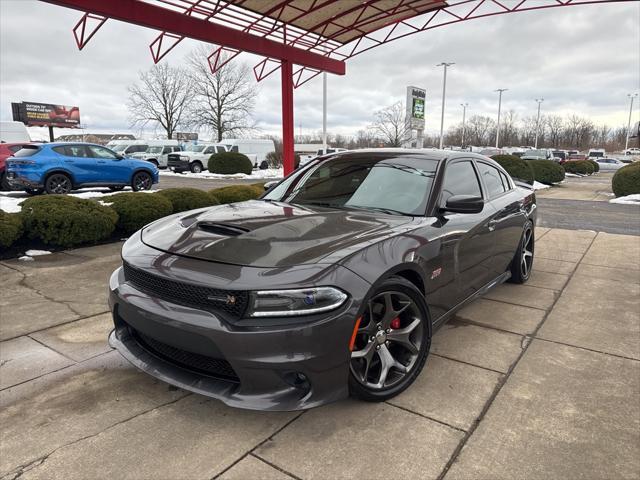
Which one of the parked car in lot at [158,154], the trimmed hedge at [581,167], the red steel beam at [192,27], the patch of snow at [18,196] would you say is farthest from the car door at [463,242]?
the trimmed hedge at [581,167]

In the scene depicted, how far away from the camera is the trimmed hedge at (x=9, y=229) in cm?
567

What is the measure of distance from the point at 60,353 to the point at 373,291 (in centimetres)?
245

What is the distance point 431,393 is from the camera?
9.17ft

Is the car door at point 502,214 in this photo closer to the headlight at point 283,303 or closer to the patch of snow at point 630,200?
the headlight at point 283,303

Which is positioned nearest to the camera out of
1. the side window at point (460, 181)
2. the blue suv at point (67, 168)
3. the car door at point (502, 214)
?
Result: the side window at point (460, 181)

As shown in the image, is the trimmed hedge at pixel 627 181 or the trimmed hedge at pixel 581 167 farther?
the trimmed hedge at pixel 581 167

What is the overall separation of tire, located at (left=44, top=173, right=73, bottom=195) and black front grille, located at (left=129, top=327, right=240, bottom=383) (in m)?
11.6

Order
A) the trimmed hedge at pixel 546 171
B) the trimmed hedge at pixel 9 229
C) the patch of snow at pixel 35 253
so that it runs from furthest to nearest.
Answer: the trimmed hedge at pixel 546 171 → the patch of snow at pixel 35 253 → the trimmed hedge at pixel 9 229

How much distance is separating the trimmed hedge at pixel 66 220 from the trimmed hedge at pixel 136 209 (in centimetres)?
25

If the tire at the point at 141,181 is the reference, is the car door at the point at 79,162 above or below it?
above

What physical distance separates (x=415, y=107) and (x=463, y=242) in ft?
81.5

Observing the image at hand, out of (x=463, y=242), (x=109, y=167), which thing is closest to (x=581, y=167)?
(x=109, y=167)

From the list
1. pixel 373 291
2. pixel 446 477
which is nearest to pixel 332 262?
pixel 373 291

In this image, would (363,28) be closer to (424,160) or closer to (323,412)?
(424,160)
